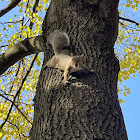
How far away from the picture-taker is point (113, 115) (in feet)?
5.41

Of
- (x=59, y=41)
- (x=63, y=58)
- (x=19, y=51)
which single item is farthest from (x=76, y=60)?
(x=19, y=51)

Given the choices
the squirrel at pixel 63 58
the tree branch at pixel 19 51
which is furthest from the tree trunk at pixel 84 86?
the tree branch at pixel 19 51

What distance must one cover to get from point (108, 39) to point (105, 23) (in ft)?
0.59

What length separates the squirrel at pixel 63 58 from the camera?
183 centimetres

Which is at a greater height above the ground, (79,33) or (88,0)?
(88,0)

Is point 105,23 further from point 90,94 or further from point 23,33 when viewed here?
point 23,33

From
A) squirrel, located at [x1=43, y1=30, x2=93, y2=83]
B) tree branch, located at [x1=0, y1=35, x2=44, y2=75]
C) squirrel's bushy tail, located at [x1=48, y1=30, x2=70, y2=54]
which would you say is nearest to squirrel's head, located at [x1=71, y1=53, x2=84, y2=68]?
squirrel, located at [x1=43, y1=30, x2=93, y2=83]

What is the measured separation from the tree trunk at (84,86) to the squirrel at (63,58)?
5 centimetres

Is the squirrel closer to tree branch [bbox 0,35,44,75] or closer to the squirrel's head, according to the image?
the squirrel's head

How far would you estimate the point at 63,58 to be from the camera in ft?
6.47

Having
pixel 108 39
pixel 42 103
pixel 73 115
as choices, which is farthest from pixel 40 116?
pixel 108 39

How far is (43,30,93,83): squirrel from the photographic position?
1.83 m

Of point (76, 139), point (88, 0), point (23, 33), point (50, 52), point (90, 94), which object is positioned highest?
point (23, 33)

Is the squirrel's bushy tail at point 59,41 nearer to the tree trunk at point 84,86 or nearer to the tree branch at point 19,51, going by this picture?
the tree trunk at point 84,86
